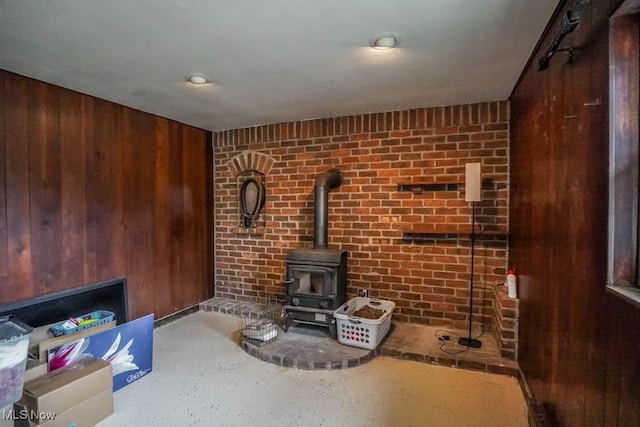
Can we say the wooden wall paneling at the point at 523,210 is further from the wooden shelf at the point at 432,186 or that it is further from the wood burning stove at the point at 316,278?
the wood burning stove at the point at 316,278

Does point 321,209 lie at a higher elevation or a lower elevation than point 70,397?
higher

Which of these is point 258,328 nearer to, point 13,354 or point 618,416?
point 13,354

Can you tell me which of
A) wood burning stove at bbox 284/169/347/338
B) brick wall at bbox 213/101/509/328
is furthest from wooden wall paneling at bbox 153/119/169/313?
wood burning stove at bbox 284/169/347/338

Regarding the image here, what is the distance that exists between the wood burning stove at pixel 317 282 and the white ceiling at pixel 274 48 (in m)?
1.21

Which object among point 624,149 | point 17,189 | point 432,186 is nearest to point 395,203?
point 432,186

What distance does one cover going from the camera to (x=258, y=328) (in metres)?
2.85

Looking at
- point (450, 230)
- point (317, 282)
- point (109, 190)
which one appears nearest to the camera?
point (109, 190)

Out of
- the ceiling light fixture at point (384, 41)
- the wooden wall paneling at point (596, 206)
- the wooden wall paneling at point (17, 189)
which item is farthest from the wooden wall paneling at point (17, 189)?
the wooden wall paneling at point (596, 206)

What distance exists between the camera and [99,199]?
2.80 m

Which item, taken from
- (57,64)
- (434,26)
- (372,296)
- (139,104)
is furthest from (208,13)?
(372,296)

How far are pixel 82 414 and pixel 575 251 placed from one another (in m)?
2.60

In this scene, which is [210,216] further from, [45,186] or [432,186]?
[432,186]

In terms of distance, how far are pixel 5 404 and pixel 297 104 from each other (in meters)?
2.75

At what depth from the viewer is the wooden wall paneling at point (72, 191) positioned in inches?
100.0
